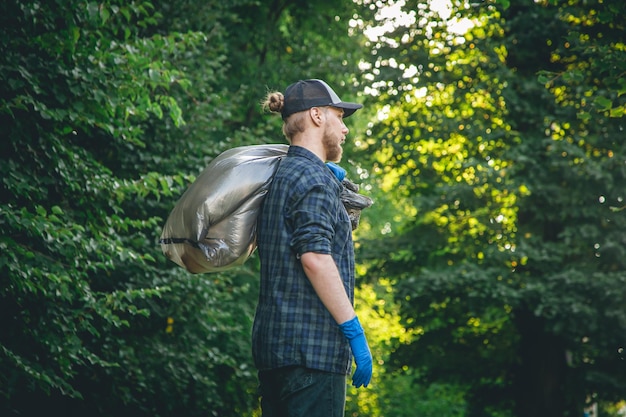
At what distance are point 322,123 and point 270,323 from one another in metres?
0.89

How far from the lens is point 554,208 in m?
13.1

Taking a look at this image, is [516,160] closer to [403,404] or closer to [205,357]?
[205,357]

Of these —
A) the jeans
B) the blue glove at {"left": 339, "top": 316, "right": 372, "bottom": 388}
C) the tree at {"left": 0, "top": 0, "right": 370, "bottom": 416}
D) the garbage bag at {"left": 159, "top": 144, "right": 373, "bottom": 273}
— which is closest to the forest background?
the tree at {"left": 0, "top": 0, "right": 370, "bottom": 416}

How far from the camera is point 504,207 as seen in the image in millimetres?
14156

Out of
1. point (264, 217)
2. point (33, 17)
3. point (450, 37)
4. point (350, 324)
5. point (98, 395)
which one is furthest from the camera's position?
point (450, 37)

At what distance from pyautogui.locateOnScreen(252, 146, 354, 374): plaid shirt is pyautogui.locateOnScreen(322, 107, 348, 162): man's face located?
5.1 inches

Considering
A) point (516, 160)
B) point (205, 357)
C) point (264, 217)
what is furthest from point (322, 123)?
point (516, 160)

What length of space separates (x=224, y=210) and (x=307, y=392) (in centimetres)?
82

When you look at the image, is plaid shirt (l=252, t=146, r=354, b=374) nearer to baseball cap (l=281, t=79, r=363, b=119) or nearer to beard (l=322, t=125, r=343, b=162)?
beard (l=322, t=125, r=343, b=162)

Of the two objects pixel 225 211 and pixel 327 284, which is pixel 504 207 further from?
pixel 327 284

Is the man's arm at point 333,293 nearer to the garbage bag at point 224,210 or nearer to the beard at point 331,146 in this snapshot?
the garbage bag at point 224,210

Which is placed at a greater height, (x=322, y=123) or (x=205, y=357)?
(x=322, y=123)

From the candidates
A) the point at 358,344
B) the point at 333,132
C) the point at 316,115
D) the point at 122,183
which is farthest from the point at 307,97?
the point at 122,183

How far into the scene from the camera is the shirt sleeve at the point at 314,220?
3.24 m
